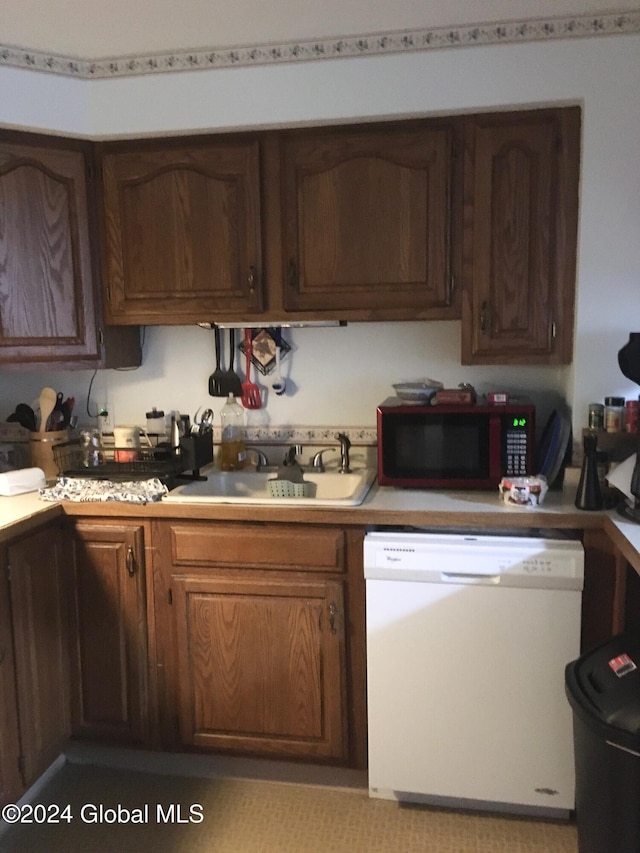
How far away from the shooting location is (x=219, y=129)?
224 cm

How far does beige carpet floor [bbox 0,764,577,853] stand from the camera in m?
1.94

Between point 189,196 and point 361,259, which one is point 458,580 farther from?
point 189,196

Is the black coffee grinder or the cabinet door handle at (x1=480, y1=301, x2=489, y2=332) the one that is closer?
the black coffee grinder

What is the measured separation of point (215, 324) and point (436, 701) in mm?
1376

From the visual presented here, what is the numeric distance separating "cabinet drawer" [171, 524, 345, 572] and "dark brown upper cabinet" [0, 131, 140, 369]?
77cm

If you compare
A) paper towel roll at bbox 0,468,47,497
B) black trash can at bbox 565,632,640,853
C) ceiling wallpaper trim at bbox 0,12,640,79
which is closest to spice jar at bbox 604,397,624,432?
black trash can at bbox 565,632,640,853

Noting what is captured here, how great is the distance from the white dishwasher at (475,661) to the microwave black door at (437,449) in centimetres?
28

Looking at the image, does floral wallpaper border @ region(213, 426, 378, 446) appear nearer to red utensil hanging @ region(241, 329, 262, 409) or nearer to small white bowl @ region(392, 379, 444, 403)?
red utensil hanging @ region(241, 329, 262, 409)

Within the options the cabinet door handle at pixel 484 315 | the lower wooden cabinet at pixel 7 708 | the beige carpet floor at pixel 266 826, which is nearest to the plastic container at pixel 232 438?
the lower wooden cabinet at pixel 7 708

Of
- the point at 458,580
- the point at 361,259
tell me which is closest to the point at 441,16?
the point at 361,259

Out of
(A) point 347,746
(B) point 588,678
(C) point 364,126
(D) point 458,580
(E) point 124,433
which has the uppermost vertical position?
(C) point 364,126

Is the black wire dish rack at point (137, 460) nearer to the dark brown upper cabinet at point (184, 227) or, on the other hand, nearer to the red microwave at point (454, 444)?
the dark brown upper cabinet at point (184, 227)

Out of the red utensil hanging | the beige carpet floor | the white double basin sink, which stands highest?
the red utensil hanging

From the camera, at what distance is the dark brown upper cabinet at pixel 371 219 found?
2160mm
